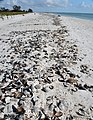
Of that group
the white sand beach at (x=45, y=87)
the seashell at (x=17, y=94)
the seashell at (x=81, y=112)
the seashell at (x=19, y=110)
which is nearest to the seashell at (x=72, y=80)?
the white sand beach at (x=45, y=87)

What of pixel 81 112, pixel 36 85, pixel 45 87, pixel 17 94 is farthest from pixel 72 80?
pixel 17 94

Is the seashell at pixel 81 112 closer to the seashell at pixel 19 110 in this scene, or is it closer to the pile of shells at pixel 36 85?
the pile of shells at pixel 36 85

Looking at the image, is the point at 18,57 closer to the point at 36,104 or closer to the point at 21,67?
the point at 21,67

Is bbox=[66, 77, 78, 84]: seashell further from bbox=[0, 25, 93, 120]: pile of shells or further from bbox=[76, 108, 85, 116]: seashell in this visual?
bbox=[76, 108, 85, 116]: seashell

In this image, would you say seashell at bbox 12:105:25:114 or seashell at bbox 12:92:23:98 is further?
seashell at bbox 12:92:23:98

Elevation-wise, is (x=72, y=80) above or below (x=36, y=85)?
below

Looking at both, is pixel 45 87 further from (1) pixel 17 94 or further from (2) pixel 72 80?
(2) pixel 72 80

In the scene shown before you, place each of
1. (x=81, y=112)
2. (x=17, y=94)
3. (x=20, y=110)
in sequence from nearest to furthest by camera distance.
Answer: (x=20, y=110)
(x=81, y=112)
(x=17, y=94)

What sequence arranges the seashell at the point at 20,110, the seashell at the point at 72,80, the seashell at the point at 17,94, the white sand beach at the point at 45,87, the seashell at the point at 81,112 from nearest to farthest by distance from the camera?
the seashell at the point at 20,110
the white sand beach at the point at 45,87
the seashell at the point at 81,112
the seashell at the point at 17,94
the seashell at the point at 72,80

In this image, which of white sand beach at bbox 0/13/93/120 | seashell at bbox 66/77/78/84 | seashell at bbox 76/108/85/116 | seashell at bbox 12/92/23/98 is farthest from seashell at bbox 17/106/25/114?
seashell at bbox 66/77/78/84

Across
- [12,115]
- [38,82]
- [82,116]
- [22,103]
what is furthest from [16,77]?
[82,116]

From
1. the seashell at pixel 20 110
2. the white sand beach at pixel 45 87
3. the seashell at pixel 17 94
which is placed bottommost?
the white sand beach at pixel 45 87

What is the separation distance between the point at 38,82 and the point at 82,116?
231 centimetres

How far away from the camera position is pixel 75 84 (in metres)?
7.88
